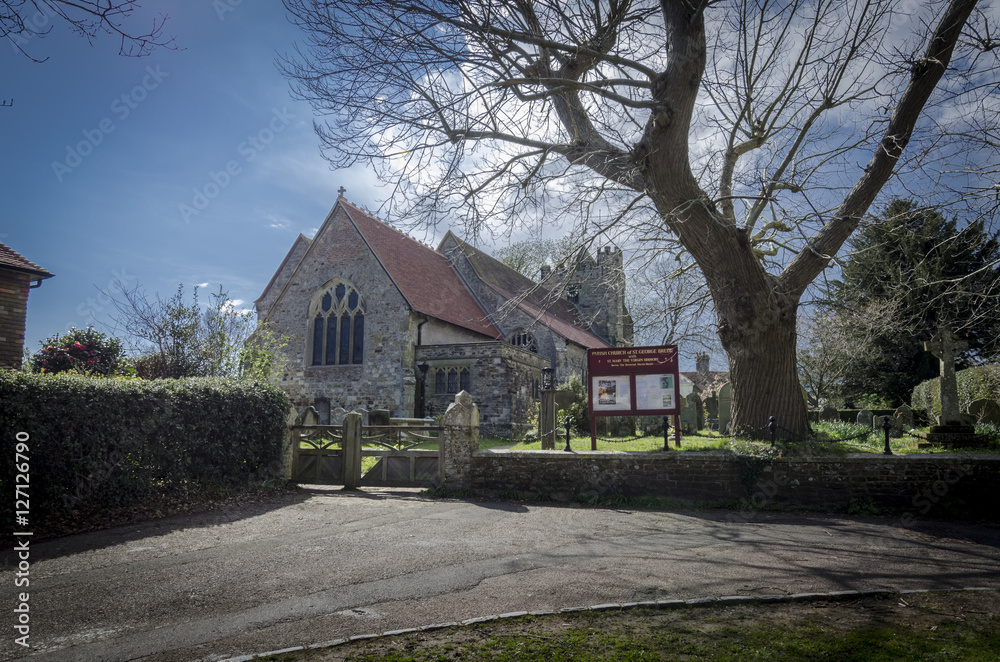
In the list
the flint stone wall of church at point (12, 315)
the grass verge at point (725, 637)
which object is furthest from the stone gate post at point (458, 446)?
the flint stone wall of church at point (12, 315)

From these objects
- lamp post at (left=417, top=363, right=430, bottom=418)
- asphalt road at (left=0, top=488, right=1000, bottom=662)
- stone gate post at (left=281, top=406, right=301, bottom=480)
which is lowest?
asphalt road at (left=0, top=488, right=1000, bottom=662)

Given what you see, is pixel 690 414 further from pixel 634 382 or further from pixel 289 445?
pixel 289 445

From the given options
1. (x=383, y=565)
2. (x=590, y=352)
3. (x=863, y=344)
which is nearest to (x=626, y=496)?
(x=590, y=352)

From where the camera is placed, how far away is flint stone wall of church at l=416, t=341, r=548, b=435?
20203 mm

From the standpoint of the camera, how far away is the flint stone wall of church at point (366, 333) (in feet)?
68.4

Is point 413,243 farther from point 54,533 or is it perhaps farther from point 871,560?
Answer: point 871,560

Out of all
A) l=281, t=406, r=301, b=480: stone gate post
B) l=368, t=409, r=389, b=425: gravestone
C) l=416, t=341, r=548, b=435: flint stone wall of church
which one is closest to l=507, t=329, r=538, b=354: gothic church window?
l=416, t=341, r=548, b=435: flint stone wall of church

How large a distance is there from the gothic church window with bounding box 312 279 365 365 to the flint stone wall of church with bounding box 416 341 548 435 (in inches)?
104

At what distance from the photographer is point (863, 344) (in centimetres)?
2188

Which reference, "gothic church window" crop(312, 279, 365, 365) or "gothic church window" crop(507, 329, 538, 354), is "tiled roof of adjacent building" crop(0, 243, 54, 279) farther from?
"gothic church window" crop(507, 329, 538, 354)

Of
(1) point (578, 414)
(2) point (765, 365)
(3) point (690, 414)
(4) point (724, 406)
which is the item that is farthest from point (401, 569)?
(3) point (690, 414)

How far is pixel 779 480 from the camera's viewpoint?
8539 millimetres

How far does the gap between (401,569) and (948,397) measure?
1024cm

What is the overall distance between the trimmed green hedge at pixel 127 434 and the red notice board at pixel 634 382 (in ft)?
19.7
